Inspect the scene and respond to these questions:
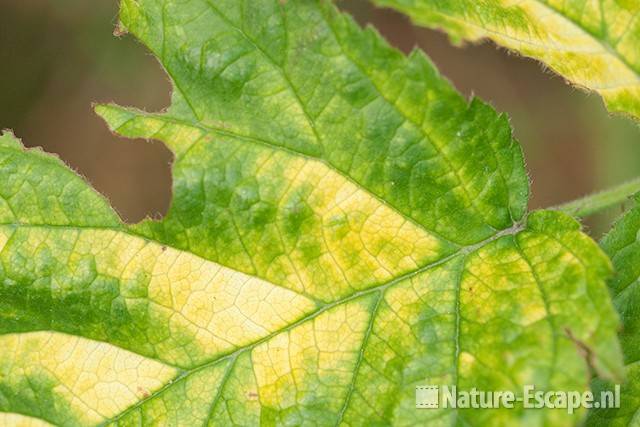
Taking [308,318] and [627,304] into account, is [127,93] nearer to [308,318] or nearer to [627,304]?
[308,318]

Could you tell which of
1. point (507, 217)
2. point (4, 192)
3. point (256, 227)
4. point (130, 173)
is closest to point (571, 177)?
point (130, 173)

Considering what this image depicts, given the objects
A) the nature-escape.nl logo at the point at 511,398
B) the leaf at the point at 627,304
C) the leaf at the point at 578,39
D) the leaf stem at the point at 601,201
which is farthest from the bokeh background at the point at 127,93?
the nature-escape.nl logo at the point at 511,398

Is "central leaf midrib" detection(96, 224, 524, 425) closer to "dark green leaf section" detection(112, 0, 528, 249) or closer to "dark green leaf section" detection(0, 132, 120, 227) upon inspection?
"dark green leaf section" detection(112, 0, 528, 249)

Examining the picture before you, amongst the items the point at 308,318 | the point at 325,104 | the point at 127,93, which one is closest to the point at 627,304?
the point at 308,318

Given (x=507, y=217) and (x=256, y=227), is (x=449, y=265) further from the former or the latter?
(x=256, y=227)

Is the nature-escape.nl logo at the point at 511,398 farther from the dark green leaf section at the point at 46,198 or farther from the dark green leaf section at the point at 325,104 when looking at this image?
the dark green leaf section at the point at 46,198

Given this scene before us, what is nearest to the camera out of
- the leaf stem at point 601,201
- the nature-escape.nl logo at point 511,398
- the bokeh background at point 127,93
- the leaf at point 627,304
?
the nature-escape.nl logo at point 511,398
